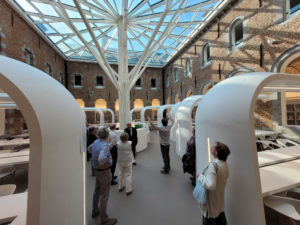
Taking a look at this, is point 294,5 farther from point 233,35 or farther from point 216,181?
point 216,181

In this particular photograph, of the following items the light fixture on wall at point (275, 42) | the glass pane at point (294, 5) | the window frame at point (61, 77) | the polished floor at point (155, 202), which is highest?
the glass pane at point (294, 5)

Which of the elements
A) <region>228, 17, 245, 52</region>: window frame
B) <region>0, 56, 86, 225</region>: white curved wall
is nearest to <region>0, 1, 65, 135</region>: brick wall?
<region>0, 56, 86, 225</region>: white curved wall

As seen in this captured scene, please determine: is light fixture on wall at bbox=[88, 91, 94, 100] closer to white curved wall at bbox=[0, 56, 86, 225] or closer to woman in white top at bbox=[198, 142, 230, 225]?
white curved wall at bbox=[0, 56, 86, 225]

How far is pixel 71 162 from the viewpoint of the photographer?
5.74 feet

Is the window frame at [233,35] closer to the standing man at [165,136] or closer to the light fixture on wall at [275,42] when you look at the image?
the light fixture on wall at [275,42]

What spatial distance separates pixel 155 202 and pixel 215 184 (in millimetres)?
1842

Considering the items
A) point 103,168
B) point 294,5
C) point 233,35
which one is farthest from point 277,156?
point 233,35

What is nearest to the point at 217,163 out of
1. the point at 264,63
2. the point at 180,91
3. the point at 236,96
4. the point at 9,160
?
the point at 236,96

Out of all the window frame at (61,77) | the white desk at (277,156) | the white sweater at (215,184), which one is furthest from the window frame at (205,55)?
the window frame at (61,77)

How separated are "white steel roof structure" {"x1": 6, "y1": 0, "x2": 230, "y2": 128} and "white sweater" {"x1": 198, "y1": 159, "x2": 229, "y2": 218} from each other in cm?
535

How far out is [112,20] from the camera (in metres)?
8.76

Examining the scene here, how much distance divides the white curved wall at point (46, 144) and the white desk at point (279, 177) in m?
2.53

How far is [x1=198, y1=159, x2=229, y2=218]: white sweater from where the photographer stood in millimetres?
1693

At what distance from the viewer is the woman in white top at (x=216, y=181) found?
5.63 ft
